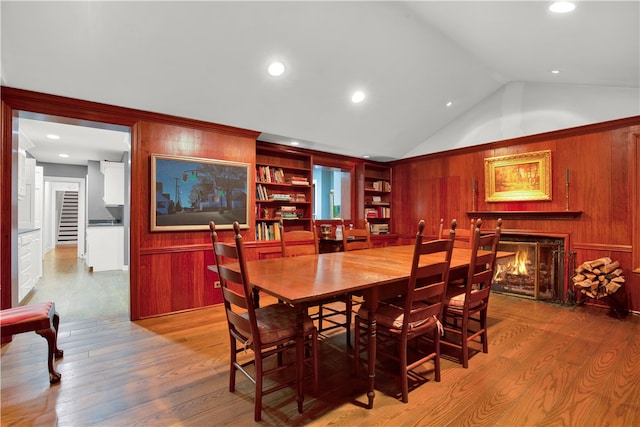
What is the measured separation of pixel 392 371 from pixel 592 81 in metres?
4.04

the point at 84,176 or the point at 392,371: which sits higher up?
the point at 84,176

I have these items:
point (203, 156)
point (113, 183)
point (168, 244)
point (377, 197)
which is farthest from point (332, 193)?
point (113, 183)

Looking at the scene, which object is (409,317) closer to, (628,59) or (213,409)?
(213,409)

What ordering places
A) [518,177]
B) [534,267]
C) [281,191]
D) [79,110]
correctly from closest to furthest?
[79,110] < [534,267] < [518,177] < [281,191]

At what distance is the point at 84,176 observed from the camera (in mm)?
8109

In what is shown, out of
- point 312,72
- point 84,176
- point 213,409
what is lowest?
point 213,409

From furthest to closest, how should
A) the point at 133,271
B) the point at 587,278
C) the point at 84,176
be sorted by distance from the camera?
1. the point at 84,176
2. the point at 587,278
3. the point at 133,271

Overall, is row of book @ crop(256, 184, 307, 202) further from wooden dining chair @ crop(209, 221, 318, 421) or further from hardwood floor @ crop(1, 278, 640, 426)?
wooden dining chair @ crop(209, 221, 318, 421)

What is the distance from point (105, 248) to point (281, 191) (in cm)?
398

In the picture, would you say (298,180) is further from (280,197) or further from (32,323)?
(32,323)

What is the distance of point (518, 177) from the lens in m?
4.39

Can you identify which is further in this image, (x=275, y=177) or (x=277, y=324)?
(x=275, y=177)

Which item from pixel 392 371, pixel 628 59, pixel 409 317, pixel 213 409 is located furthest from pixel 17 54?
pixel 628 59

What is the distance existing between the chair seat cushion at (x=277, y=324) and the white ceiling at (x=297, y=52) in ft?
7.69
